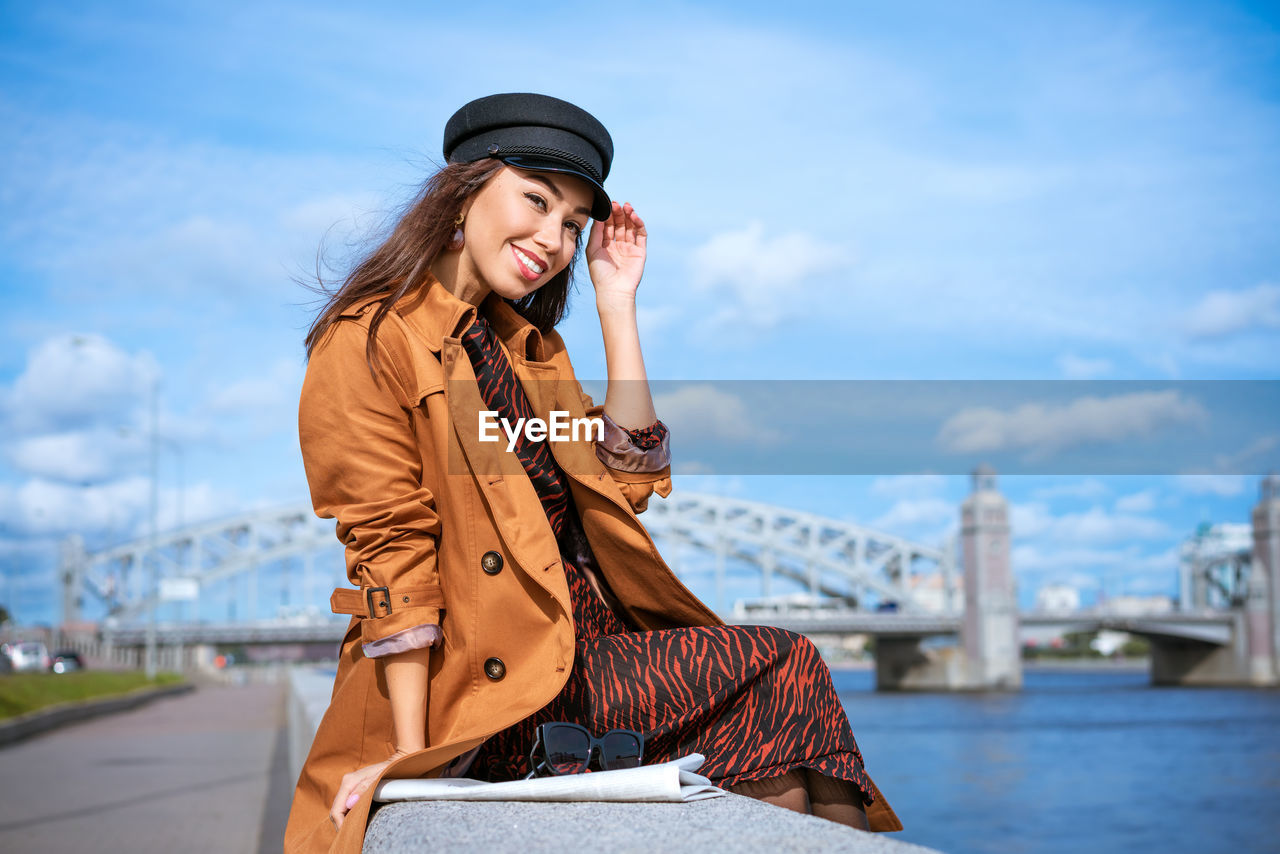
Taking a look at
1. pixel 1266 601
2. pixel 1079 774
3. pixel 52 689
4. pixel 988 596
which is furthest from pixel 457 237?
pixel 1266 601

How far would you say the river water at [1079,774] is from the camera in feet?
56.1

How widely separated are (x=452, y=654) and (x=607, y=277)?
0.76 meters

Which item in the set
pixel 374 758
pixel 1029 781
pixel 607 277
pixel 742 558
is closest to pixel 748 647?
pixel 374 758

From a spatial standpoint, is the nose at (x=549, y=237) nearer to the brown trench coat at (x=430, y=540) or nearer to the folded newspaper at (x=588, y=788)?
the brown trench coat at (x=430, y=540)

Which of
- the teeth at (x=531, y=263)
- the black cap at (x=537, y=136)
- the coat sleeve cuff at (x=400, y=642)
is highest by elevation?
the black cap at (x=537, y=136)

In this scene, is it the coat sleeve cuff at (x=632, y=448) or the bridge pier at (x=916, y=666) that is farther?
the bridge pier at (x=916, y=666)

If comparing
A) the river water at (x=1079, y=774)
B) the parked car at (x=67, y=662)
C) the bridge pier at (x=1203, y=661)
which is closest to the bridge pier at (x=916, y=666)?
the river water at (x=1079, y=774)

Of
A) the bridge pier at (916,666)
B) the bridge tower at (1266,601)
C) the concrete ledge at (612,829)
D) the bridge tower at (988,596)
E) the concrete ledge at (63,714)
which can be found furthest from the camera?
the bridge tower at (1266,601)

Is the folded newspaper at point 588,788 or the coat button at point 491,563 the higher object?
the coat button at point 491,563

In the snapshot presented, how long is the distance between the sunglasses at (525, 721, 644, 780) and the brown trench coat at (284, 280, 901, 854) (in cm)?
7

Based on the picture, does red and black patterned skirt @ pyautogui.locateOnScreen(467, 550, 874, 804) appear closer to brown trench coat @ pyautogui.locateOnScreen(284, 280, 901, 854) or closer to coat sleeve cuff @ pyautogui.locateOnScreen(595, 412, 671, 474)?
brown trench coat @ pyautogui.locateOnScreen(284, 280, 901, 854)

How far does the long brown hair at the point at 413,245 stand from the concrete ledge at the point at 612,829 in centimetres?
74

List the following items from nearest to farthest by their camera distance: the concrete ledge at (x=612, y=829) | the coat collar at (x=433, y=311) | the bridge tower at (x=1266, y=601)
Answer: the concrete ledge at (x=612, y=829) → the coat collar at (x=433, y=311) → the bridge tower at (x=1266, y=601)

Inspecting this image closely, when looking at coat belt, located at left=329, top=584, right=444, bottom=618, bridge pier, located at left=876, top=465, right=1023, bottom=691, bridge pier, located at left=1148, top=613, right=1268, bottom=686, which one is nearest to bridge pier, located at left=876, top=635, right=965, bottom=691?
bridge pier, located at left=876, top=465, right=1023, bottom=691
